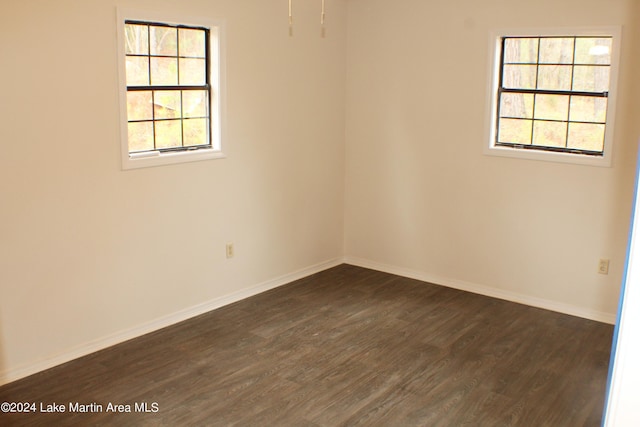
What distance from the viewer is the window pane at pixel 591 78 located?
461 cm

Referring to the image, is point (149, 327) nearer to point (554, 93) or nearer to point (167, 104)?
point (167, 104)

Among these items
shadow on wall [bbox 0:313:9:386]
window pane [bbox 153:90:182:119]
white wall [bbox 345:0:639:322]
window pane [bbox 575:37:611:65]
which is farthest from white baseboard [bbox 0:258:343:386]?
window pane [bbox 575:37:611:65]

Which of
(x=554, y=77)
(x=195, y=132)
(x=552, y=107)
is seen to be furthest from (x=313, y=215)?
(x=554, y=77)

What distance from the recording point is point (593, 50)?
4.64 m

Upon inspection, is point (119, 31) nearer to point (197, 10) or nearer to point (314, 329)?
point (197, 10)

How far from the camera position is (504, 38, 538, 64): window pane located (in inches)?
192

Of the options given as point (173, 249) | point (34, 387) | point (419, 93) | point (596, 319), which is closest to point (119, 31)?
point (173, 249)

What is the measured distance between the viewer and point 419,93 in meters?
5.43

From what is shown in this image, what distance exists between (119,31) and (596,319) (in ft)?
12.7

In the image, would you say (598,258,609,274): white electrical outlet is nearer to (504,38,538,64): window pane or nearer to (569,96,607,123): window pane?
(569,96,607,123): window pane

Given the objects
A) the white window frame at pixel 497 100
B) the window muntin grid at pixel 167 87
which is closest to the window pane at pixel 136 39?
the window muntin grid at pixel 167 87

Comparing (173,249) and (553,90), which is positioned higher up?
(553,90)

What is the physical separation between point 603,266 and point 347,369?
213 cm

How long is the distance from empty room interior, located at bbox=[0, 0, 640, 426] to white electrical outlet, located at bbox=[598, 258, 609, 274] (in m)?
0.02
